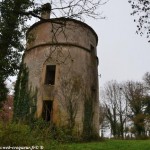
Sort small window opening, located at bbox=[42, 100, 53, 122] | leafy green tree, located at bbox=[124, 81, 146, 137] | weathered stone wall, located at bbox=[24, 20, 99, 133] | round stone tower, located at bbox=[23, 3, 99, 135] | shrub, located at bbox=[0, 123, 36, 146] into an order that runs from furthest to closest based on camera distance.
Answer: leafy green tree, located at bbox=[124, 81, 146, 137] < small window opening, located at bbox=[42, 100, 53, 122] < weathered stone wall, located at bbox=[24, 20, 99, 133] < round stone tower, located at bbox=[23, 3, 99, 135] < shrub, located at bbox=[0, 123, 36, 146]

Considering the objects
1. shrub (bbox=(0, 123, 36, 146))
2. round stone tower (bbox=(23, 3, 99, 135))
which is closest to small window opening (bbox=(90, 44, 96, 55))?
round stone tower (bbox=(23, 3, 99, 135))

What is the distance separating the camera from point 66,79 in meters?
17.5

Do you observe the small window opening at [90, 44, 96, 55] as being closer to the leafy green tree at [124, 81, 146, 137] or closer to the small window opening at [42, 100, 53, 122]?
the small window opening at [42, 100, 53, 122]

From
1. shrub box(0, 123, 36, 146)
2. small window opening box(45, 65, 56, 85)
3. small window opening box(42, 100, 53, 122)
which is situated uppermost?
small window opening box(45, 65, 56, 85)

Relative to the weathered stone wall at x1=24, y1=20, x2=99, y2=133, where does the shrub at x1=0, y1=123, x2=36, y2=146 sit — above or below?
below

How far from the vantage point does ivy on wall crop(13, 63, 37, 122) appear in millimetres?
16984

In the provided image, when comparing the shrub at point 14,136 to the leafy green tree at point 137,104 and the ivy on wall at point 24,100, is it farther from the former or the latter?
the leafy green tree at point 137,104

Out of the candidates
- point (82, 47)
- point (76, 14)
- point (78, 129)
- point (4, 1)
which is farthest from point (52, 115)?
point (76, 14)

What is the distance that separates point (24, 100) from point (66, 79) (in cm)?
307

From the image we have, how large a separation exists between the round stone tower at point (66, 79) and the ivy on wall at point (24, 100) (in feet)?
1.01

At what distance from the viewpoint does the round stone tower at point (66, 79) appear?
16.9m

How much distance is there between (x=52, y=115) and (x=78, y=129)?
1832 mm

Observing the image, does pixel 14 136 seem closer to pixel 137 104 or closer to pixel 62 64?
Result: pixel 62 64

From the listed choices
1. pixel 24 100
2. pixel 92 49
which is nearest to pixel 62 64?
pixel 24 100
